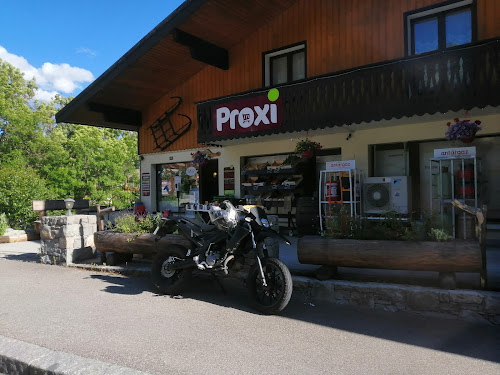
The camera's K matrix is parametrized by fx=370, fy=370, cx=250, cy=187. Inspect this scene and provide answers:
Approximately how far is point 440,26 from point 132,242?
823cm

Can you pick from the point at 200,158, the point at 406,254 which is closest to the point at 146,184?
the point at 200,158

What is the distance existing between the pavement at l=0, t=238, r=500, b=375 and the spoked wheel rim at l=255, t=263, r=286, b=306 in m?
0.64

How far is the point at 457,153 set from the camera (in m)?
6.96

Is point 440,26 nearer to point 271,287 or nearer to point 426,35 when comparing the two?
point 426,35

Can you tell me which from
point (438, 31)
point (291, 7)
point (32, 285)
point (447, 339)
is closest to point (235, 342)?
point (447, 339)

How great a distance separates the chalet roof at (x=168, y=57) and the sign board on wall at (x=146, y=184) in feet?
6.45

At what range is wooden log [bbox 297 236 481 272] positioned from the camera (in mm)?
4145

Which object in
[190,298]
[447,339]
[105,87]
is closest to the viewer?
[447,339]

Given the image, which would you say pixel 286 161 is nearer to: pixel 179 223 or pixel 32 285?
pixel 179 223

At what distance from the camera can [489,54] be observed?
6.68 meters

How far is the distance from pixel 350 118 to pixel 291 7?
4.44 metres

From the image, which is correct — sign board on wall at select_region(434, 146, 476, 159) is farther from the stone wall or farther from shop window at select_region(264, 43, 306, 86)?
the stone wall

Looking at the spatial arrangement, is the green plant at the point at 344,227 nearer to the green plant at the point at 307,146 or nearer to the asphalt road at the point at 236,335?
the asphalt road at the point at 236,335

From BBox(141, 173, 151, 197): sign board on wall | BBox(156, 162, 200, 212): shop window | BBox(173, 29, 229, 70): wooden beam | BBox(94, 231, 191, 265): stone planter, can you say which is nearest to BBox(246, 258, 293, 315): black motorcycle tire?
BBox(94, 231, 191, 265): stone planter
